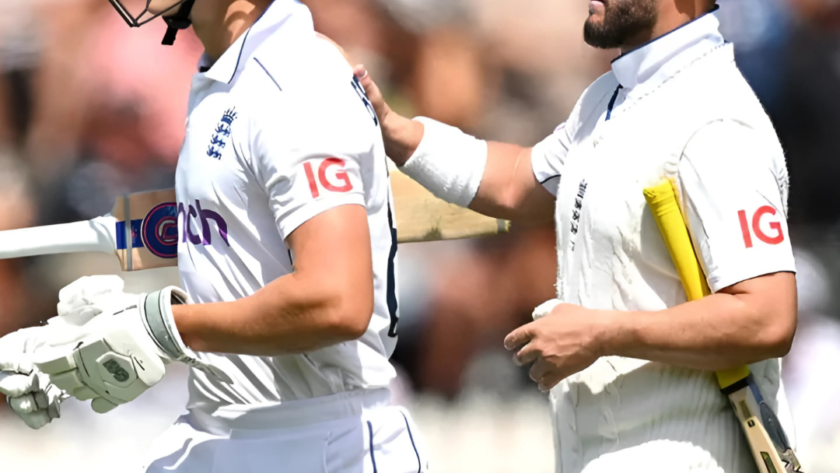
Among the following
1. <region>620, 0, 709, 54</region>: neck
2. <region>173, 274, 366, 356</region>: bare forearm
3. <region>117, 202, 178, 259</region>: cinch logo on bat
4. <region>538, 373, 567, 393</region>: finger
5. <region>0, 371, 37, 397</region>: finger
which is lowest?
<region>0, 371, 37, 397</region>: finger

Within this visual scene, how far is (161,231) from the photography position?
2.13 m

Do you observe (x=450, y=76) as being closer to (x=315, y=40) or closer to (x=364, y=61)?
(x=364, y=61)

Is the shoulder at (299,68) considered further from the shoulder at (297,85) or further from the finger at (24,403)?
the finger at (24,403)

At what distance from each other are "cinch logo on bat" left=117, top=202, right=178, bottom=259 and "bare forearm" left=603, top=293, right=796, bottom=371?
0.91 meters

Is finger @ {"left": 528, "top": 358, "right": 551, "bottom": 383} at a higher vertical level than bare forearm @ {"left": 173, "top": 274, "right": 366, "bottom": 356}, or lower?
higher

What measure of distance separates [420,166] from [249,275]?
73 cm

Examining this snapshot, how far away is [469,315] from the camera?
3393mm

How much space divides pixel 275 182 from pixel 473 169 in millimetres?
856

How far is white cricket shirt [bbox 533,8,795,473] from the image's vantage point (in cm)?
175

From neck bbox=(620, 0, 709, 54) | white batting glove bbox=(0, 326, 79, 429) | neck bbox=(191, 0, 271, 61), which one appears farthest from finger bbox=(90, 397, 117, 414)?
neck bbox=(620, 0, 709, 54)

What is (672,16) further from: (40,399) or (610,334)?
(40,399)

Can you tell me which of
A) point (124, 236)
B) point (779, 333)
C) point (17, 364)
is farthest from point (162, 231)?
point (779, 333)

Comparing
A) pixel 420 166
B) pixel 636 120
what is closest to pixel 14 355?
pixel 420 166

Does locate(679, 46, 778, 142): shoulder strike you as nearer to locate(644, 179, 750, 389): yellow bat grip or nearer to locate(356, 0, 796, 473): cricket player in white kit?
locate(356, 0, 796, 473): cricket player in white kit
